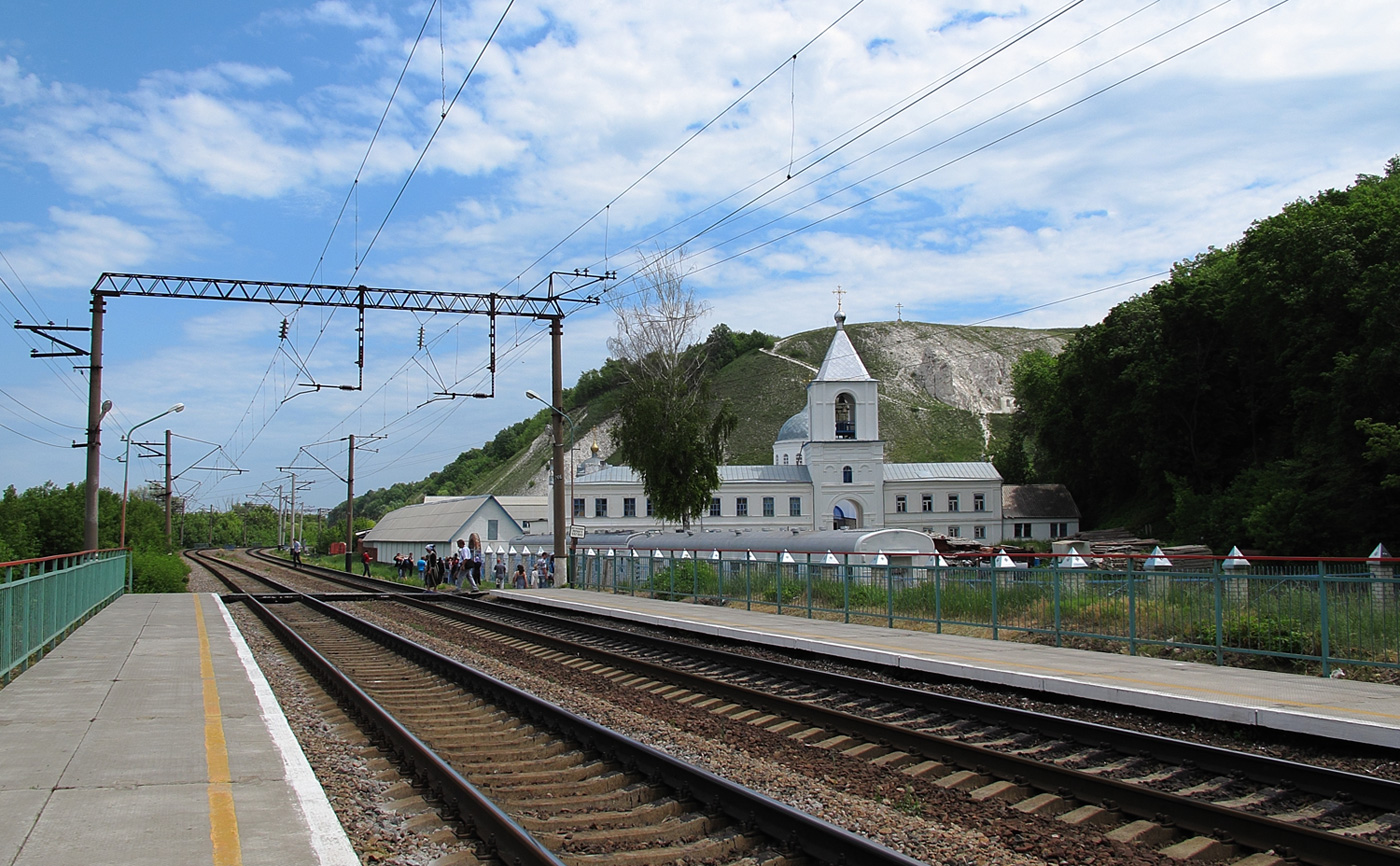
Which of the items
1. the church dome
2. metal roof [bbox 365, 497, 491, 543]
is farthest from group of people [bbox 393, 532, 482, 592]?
the church dome

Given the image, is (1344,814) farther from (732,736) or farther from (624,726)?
(624,726)

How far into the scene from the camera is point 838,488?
86.0 metres

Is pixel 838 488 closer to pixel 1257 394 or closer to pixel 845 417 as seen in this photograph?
pixel 845 417

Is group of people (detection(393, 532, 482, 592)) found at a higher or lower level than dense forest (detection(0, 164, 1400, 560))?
lower

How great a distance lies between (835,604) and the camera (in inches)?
883

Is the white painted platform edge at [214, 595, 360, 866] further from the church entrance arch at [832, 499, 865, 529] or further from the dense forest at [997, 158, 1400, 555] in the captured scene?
the church entrance arch at [832, 499, 865, 529]

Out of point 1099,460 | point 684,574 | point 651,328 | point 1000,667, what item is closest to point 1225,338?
point 1099,460

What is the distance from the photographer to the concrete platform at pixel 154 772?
19.7 feet

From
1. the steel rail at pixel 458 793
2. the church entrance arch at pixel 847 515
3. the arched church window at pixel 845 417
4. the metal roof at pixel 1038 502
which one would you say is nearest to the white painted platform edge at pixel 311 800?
the steel rail at pixel 458 793

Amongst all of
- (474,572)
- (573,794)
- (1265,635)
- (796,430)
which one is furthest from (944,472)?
(573,794)

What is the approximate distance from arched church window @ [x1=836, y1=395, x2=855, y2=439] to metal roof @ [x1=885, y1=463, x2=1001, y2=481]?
5.38 m

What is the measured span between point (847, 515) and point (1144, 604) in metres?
76.0

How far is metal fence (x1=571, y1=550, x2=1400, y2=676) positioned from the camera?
12711mm

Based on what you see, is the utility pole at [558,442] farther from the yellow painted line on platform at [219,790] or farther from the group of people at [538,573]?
the yellow painted line on platform at [219,790]
